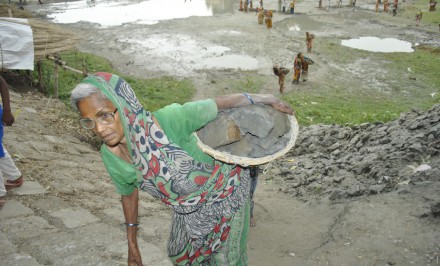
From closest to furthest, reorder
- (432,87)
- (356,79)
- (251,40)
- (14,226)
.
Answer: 1. (14,226)
2. (432,87)
3. (356,79)
4. (251,40)

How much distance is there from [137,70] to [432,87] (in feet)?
31.0

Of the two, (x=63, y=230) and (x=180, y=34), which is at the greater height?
(x=180, y=34)

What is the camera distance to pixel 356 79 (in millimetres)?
12469

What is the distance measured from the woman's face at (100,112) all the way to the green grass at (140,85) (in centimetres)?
707

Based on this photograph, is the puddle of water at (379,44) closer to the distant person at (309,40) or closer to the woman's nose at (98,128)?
the distant person at (309,40)

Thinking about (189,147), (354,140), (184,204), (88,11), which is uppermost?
(88,11)

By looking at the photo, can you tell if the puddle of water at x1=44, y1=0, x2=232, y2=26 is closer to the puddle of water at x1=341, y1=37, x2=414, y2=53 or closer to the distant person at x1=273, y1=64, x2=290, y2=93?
the puddle of water at x1=341, y1=37, x2=414, y2=53

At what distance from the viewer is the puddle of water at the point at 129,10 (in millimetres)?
21483

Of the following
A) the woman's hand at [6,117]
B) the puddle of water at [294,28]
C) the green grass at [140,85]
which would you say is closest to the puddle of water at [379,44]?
the puddle of water at [294,28]

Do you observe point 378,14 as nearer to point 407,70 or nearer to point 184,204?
point 407,70

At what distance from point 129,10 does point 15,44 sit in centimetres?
1889

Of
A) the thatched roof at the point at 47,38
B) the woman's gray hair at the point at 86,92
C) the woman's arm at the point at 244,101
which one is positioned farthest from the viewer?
the thatched roof at the point at 47,38

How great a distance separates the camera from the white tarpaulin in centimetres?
670

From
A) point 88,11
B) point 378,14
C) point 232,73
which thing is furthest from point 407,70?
point 88,11
